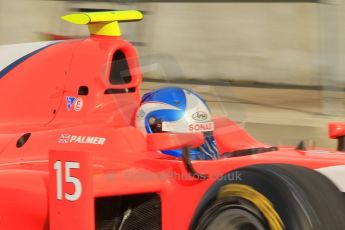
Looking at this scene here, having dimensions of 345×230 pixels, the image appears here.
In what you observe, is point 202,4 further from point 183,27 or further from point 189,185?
point 189,185

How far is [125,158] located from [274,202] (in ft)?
3.32

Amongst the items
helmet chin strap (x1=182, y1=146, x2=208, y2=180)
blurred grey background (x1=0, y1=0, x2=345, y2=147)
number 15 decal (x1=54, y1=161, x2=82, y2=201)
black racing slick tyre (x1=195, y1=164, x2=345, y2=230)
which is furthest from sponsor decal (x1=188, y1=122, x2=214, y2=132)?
blurred grey background (x1=0, y1=0, x2=345, y2=147)

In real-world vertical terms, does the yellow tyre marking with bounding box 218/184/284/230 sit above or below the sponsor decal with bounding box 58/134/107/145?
below

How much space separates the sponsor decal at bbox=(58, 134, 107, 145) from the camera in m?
3.72

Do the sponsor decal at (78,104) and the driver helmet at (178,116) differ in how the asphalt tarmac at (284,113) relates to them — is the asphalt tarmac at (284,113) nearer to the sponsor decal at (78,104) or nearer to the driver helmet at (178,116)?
the driver helmet at (178,116)

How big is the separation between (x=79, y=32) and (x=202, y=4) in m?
1.94

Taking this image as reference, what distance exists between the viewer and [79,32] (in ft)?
33.0

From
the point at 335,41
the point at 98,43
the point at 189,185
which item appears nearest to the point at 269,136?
the point at 335,41

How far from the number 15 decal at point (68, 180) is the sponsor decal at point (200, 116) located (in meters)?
0.83

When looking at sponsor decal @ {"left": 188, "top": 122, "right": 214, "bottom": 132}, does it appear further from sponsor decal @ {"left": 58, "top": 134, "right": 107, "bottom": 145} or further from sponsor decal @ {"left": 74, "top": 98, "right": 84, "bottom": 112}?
sponsor decal @ {"left": 74, "top": 98, "right": 84, "bottom": 112}

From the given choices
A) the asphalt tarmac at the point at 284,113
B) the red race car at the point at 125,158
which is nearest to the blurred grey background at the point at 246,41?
the asphalt tarmac at the point at 284,113

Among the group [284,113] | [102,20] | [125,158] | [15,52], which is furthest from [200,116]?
[284,113]

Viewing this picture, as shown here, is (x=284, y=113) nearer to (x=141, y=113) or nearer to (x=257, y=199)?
(x=141, y=113)

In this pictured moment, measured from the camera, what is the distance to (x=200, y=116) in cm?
378
